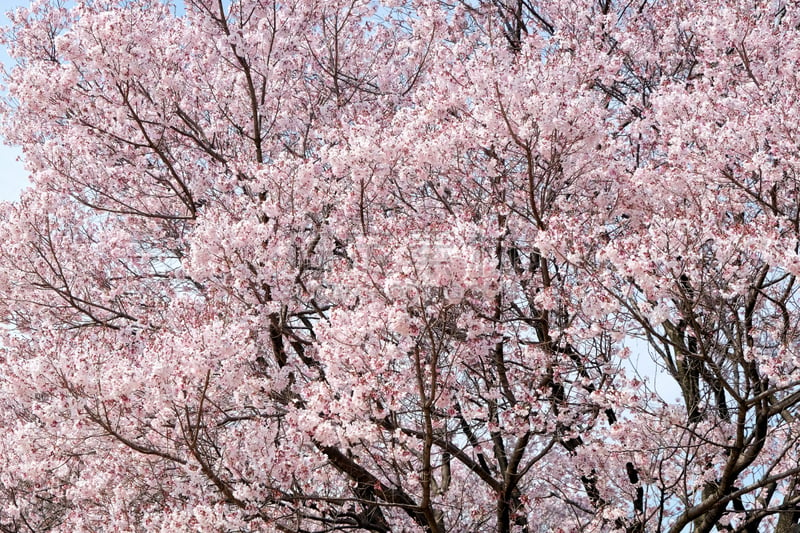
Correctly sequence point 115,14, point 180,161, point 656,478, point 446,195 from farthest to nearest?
point 180,161 < point 446,195 < point 115,14 < point 656,478

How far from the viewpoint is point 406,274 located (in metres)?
5.90

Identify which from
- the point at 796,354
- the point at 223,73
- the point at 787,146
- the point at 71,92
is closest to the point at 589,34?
the point at 787,146

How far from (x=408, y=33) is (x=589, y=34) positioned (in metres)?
3.04

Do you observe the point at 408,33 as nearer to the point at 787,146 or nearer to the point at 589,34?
the point at 589,34

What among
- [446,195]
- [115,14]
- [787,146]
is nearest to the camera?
[787,146]

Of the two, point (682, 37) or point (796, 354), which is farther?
point (682, 37)

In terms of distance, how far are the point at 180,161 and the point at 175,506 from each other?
5041mm

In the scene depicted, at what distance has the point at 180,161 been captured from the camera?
1067 centimetres

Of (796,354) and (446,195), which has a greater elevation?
(446,195)

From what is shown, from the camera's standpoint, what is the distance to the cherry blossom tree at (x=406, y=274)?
22.2 ft

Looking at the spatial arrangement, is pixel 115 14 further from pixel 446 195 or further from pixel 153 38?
pixel 446 195

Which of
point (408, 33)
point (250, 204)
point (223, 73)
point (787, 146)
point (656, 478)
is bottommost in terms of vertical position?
point (656, 478)

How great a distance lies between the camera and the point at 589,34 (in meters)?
11.4

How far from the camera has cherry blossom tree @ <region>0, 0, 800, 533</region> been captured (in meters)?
6.77
